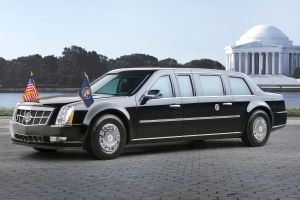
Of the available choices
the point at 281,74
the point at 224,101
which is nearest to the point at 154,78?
the point at 224,101

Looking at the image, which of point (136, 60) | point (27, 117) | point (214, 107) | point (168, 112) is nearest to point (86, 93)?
point (27, 117)

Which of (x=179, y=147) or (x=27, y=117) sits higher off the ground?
(x=27, y=117)

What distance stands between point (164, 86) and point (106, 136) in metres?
1.75

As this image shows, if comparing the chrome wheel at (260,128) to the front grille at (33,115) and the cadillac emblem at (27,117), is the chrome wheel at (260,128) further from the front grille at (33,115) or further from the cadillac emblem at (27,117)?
the cadillac emblem at (27,117)

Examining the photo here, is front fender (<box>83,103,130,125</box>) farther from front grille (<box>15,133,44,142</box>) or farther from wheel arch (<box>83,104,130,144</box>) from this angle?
front grille (<box>15,133,44,142</box>)

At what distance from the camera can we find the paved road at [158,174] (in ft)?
27.3

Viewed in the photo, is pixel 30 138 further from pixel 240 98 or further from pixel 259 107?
pixel 259 107

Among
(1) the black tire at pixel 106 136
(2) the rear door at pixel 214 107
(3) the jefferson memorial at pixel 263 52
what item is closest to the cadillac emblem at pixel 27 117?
(1) the black tire at pixel 106 136

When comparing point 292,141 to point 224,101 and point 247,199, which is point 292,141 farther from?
point 247,199

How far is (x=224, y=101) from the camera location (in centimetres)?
1374

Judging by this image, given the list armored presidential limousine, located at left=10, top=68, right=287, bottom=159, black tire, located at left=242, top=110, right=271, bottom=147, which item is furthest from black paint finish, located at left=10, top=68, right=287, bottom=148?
black tire, located at left=242, top=110, right=271, bottom=147

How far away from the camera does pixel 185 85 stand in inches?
520

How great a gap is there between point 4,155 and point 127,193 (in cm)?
499

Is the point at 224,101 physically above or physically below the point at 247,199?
above
